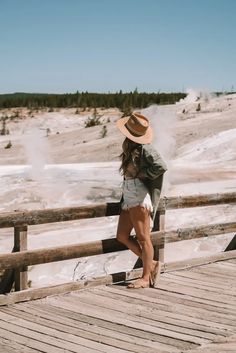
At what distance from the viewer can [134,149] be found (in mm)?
5371

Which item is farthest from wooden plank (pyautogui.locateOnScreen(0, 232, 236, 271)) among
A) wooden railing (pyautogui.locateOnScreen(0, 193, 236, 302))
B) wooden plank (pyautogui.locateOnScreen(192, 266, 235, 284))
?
wooden plank (pyautogui.locateOnScreen(192, 266, 235, 284))

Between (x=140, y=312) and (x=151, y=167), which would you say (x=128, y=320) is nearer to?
(x=140, y=312)

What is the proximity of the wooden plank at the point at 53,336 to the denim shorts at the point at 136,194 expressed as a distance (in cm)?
145

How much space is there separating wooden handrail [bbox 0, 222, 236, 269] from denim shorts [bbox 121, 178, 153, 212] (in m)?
0.53

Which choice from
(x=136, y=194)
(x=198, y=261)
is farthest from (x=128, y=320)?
(x=198, y=261)

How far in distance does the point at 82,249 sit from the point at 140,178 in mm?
841

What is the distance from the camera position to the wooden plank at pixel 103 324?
4336mm

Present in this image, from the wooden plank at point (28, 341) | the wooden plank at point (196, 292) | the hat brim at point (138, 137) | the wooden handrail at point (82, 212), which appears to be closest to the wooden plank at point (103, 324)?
the wooden plank at point (28, 341)

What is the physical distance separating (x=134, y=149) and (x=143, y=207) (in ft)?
1.73

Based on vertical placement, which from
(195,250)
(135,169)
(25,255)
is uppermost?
(135,169)

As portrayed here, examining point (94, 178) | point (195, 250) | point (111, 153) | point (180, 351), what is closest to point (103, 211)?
point (180, 351)

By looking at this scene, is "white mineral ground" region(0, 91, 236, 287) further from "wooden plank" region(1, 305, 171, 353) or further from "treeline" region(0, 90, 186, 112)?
"treeline" region(0, 90, 186, 112)

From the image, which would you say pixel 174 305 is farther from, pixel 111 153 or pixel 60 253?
pixel 111 153

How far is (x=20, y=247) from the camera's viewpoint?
5215 mm
